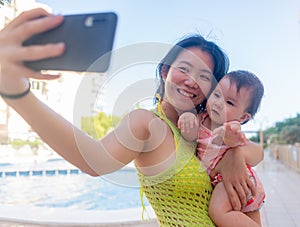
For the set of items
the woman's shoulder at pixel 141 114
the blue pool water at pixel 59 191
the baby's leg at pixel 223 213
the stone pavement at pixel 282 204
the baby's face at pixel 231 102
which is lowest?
the blue pool water at pixel 59 191

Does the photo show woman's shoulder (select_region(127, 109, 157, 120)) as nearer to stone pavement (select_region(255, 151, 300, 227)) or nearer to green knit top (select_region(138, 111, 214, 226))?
green knit top (select_region(138, 111, 214, 226))

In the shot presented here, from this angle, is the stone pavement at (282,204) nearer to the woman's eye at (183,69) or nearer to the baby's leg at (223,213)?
the baby's leg at (223,213)

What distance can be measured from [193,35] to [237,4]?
29.7 ft

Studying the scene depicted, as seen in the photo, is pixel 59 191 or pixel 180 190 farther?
pixel 59 191

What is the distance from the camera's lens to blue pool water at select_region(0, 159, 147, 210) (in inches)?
259

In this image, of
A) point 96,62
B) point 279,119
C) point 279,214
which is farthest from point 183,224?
point 279,119

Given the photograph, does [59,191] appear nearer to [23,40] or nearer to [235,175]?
[235,175]

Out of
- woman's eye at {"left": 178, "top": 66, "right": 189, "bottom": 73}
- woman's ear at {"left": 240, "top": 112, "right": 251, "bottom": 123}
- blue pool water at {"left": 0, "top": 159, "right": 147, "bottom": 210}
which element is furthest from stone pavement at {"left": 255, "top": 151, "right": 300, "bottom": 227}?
woman's eye at {"left": 178, "top": 66, "right": 189, "bottom": 73}

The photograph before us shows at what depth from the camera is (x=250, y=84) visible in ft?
3.46

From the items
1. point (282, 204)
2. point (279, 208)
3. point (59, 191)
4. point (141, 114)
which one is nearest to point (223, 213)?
point (141, 114)

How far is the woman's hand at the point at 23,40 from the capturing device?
0.39 meters

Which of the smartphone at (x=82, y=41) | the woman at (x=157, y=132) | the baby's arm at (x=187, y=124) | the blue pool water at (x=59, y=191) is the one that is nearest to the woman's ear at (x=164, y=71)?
the woman at (x=157, y=132)

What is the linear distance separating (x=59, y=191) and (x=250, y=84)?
7510 mm

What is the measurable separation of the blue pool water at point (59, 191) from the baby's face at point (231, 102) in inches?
163
